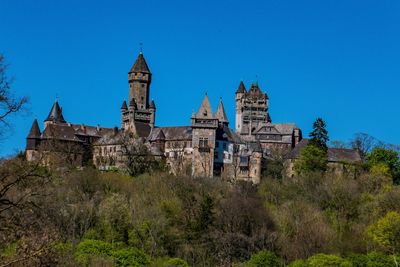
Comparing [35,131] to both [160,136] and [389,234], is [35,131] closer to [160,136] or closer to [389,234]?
[160,136]

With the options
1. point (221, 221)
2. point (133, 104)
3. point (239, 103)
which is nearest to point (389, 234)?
point (221, 221)

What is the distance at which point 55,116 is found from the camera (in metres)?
101

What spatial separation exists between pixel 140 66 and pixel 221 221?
52789 mm

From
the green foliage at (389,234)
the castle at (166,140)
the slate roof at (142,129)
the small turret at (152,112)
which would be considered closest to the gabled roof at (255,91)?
the castle at (166,140)

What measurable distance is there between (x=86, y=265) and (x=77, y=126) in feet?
202

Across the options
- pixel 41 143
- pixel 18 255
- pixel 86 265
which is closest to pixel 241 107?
pixel 41 143

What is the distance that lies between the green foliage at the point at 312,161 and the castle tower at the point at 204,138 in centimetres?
1023

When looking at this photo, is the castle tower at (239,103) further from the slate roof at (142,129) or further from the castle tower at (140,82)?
the slate roof at (142,129)

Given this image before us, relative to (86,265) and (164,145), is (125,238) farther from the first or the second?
(164,145)

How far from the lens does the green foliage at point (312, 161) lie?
241ft

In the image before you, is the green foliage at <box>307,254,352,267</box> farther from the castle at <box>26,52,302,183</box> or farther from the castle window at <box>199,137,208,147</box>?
the castle window at <box>199,137,208,147</box>

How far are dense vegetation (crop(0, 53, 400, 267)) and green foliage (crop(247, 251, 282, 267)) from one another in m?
0.08

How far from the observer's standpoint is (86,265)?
37.3 m

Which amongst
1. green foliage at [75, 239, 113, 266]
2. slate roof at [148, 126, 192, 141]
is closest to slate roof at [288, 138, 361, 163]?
slate roof at [148, 126, 192, 141]
